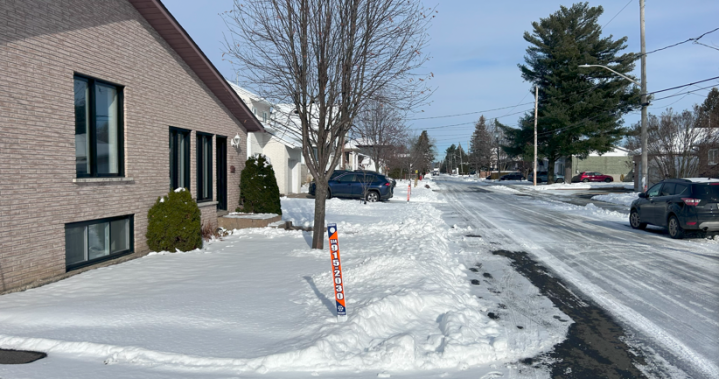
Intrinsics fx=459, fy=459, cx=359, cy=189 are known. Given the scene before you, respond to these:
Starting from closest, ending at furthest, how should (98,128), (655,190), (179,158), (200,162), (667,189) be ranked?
(98,128)
(179,158)
(200,162)
(667,189)
(655,190)

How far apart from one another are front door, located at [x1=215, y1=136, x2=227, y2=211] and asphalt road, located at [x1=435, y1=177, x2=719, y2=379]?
779 cm

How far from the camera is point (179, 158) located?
36.3ft

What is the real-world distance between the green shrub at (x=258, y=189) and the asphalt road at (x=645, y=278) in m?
6.52

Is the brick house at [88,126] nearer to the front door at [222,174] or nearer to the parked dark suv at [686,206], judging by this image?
the front door at [222,174]

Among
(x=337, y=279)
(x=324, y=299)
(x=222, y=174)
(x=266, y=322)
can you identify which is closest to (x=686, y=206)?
(x=324, y=299)

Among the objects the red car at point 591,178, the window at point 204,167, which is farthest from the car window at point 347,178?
the red car at point 591,178

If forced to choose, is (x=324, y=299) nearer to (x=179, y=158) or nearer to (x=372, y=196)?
(x=179, y=158)

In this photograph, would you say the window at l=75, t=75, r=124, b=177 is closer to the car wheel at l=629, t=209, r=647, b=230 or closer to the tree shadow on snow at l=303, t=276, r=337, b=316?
the tree shadow on snow at l=303, t=276, r=337, b=316

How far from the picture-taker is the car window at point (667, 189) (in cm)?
1331

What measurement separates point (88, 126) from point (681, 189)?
14462mm

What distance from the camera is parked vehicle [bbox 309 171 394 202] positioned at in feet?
77.5

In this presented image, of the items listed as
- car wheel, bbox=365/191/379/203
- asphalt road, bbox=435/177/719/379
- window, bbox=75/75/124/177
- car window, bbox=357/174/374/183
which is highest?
window, bbox=75/75/124/177

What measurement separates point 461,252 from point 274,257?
4.21m

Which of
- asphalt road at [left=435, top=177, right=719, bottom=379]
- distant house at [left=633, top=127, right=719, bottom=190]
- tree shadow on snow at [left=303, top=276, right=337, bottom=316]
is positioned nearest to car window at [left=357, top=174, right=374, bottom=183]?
asphalt road at [left=435, top=177, right=719, bottom=379]
